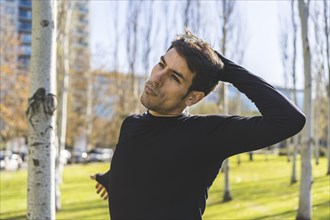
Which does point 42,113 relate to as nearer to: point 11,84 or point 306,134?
point 306,134

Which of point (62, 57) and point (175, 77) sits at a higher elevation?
point (62, 57)

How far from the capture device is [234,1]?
15.4 meters

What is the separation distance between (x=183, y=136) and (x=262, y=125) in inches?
12.6

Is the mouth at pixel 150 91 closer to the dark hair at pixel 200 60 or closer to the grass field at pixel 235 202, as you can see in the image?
the dark hair at pixel 200 60

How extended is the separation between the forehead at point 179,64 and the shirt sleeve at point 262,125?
22 centimetres

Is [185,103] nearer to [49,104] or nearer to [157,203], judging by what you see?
[157,203]

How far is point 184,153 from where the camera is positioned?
5.92 ft

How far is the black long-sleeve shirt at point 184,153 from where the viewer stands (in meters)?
1.79

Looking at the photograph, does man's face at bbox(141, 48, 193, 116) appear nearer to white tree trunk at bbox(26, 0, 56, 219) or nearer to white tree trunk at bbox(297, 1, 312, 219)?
white tree trunk at bbox(26, 0, 56, 219)

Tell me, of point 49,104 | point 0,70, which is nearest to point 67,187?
point 0,70

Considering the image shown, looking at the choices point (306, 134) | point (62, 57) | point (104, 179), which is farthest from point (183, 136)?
point (62, 57)

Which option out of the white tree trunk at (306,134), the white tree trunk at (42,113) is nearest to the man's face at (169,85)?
the white tree trunk at (42,113)

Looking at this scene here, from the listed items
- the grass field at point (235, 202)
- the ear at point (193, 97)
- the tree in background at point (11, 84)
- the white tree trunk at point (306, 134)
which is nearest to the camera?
the ear at point (193, 97)

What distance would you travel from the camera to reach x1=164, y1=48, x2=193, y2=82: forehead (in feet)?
6.15
